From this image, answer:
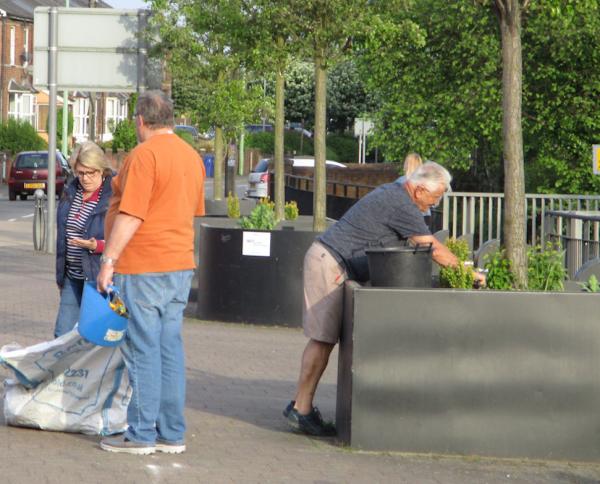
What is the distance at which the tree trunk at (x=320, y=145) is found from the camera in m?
15.7

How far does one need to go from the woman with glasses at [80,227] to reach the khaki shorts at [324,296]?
1255 mm

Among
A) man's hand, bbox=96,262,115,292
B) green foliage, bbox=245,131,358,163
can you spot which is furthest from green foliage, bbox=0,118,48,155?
man's hand, bbox=96,262,115,292

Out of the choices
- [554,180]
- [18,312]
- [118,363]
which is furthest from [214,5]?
[118,363]

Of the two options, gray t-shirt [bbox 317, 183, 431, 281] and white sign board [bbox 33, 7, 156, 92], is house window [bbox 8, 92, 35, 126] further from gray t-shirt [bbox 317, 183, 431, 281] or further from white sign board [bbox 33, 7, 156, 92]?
gray t-shirt [bbox 317, 183, 431, 281]

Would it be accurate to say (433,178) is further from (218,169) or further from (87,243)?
(218,169)

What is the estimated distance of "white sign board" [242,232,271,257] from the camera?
42.9ft

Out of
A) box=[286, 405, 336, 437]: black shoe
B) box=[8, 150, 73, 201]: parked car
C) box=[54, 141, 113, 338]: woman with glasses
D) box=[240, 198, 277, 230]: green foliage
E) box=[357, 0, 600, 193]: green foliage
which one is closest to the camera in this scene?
box=[286, 405, 336, 437]: black shoe

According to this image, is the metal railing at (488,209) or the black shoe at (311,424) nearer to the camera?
the black shoe at (311,424)

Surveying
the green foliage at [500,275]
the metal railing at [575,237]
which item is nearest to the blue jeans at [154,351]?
the green foliage at [500,275]

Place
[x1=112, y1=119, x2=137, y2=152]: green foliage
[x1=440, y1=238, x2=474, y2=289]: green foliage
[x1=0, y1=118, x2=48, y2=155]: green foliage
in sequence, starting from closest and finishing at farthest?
[x1=440, y1=238, x2=474, y2=289]: green foliage
[x1=0, y1=118, x2=48, y2=155]: green foliage
[x1=112, y1=119, x2=137, y2=152]: green foliage

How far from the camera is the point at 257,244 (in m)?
13.1

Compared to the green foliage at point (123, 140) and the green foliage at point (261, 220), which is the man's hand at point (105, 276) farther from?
the green foliage at point (123, 140)

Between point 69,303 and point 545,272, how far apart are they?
2.90m

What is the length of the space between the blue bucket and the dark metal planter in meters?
6.30
